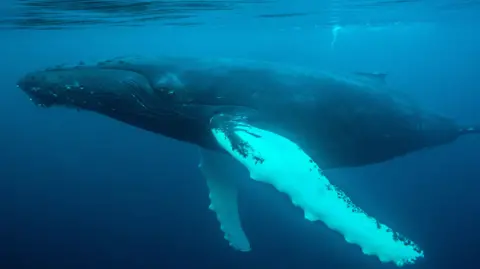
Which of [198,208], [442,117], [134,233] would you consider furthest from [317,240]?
[442,117]

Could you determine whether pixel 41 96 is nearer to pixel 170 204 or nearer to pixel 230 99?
pixel 230 99

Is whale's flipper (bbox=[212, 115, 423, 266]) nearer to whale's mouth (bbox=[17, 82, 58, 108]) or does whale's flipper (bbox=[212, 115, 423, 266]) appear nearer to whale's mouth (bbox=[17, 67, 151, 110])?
whale's mouth (bbox=[17, 67, 151, 110])

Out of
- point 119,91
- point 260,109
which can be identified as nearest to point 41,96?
point 119,91

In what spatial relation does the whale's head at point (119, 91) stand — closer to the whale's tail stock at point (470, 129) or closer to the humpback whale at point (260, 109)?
the humpback whale at point (260, 109)

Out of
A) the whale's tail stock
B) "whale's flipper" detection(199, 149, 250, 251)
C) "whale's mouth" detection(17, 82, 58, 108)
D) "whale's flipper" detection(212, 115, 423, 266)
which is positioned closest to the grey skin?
"whale's mouth" detection(17, 82, 58, 108)

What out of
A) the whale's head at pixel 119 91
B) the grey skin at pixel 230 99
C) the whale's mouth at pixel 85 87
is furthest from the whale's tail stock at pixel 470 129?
the whale's mouth at pixel 85 87

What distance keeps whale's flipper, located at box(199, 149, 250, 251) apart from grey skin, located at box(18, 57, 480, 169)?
2191 mm

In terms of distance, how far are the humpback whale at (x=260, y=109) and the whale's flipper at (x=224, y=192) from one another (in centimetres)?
217

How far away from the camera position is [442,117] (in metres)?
8.63

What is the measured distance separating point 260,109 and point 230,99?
0.47 m

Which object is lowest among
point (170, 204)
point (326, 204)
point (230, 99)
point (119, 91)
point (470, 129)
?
point (170, 204)

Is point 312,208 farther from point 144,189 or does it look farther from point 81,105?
point 144,189

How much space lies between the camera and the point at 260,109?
7.04 m

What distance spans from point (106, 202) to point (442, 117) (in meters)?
13.2
